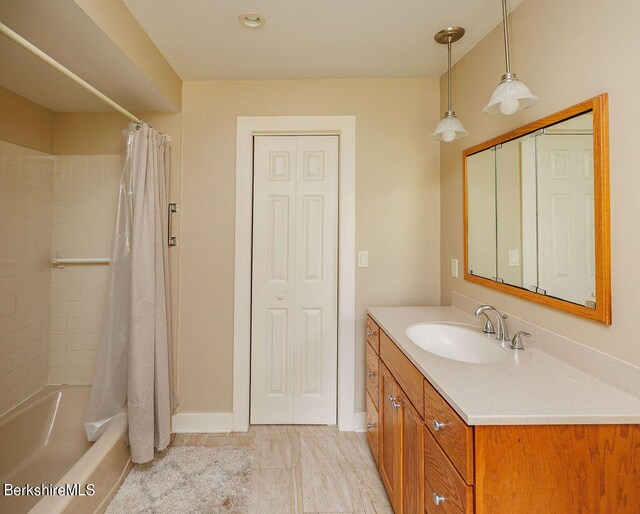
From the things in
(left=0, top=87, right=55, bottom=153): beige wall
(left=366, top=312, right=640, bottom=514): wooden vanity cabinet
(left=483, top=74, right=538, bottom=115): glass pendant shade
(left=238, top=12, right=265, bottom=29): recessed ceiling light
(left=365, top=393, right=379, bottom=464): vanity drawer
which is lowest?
(left=365, top=393, right=379, bottom=464): vanity drawer

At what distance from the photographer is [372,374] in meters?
1.94

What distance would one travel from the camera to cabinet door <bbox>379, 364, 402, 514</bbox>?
55.9 inches

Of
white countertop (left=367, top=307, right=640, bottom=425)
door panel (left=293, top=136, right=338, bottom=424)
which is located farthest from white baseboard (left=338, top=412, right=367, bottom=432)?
white countertop (left=367, top=307, right=640, bottom=425)

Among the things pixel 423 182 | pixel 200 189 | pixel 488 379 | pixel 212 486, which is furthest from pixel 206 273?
pixel 488 379

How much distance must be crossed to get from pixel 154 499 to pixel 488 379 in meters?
1.70

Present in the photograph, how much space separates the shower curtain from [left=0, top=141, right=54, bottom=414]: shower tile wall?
627mm

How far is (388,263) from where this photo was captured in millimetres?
2291

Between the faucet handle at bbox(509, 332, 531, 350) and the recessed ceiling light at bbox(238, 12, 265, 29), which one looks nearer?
the faucet handle at bbox(509, 332, 531, 350)

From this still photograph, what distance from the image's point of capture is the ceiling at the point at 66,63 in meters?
1.26

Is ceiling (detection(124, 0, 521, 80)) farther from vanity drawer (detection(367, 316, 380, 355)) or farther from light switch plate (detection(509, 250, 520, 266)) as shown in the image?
vanity drawer (detection(367, 316, 380, 355))

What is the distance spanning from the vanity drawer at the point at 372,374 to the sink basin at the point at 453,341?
0.98ft

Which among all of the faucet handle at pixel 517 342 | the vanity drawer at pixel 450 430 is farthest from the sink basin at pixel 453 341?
the vanity drawer at pixel 450 430

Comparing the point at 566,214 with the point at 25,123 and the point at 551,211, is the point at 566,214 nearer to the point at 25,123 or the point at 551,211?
the point at 551,211

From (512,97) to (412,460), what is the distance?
139 cm
